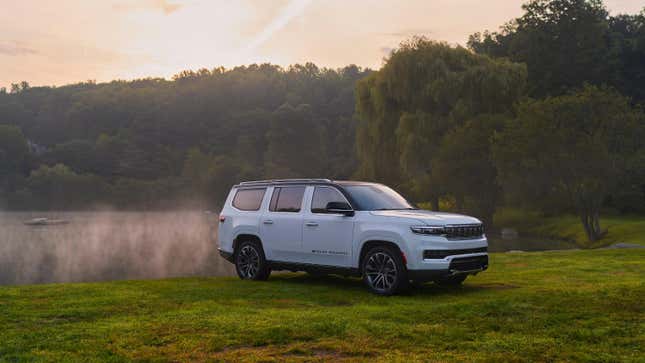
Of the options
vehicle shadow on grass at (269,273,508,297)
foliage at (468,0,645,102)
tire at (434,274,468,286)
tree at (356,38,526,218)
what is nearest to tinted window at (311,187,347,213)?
vehicle shadow on grass at (269,273,508,297)

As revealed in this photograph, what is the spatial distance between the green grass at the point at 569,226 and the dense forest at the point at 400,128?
1194mm

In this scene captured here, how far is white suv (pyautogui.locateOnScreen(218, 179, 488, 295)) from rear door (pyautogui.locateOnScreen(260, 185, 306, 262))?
0.06ft

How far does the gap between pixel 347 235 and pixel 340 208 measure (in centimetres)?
51

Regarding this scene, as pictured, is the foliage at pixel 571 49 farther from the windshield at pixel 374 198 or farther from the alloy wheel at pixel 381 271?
the alloy wheel at pixel 381 271

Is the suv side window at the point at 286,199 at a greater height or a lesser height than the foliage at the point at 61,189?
lesser

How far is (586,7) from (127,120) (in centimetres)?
9498

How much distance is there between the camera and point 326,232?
40.8 ft

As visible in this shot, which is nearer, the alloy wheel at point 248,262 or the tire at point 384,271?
the tire at point 384,271

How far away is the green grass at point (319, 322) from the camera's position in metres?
7.22

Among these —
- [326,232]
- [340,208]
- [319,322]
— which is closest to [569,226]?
[326,232]

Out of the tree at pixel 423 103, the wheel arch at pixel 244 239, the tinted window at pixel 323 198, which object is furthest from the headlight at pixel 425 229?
the tree at pixel 423 103

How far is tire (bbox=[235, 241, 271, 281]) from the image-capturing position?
13.8m

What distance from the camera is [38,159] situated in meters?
123

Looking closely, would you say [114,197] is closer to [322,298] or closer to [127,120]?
[127,120]
